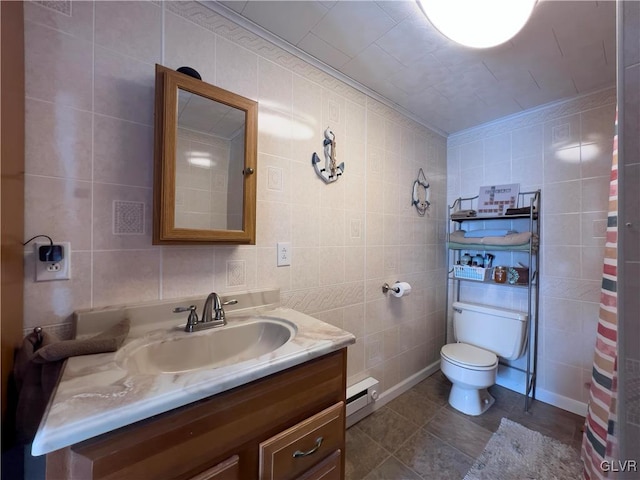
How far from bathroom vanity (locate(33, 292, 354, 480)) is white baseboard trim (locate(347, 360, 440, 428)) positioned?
2.72 ft

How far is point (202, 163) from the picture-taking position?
1017mm

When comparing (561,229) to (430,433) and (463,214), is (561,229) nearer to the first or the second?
(463,214)

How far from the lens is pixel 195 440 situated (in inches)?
23.2

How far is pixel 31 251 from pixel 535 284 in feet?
9.12

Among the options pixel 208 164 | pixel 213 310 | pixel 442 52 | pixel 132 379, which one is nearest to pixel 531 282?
pixel 442 52

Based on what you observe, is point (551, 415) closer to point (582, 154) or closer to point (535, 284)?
point (535, 284)

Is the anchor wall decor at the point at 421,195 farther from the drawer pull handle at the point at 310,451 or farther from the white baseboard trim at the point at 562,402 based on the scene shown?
the drawer pull handle at the point at 310,451

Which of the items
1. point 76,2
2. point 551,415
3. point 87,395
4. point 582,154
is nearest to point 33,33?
point 76,2

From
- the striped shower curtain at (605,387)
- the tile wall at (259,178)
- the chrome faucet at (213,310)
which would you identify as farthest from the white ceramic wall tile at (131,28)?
the striped shower curtain at (605,387)

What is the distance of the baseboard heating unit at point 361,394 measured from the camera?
5.09 feet

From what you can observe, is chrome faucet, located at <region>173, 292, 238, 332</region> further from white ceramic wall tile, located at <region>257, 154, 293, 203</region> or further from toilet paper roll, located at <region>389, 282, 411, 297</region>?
toilet paper roll, located at <region>389, 282, 411, 297</region>

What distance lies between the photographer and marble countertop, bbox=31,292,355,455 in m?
0.46

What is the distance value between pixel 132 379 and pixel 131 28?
1177mm

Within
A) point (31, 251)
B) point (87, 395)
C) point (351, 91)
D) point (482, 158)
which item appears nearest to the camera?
point (87, 395)
